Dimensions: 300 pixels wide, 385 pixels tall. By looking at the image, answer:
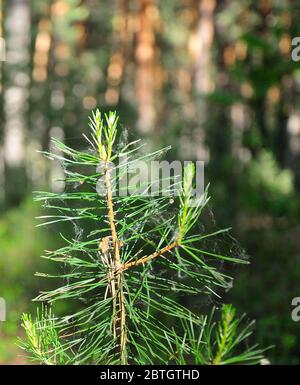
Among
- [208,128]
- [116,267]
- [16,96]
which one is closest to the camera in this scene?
[116,267]

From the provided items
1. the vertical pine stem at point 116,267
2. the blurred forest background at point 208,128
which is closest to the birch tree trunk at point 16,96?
the blurred forest background at point 208,128

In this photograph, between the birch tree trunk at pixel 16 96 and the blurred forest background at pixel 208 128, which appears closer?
the blurred forest background at pixel 208 128

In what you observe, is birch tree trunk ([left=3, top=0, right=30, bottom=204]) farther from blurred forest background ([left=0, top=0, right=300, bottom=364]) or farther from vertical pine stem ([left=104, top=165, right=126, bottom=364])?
vertical pine stem ([left=104, top=165, right=126, bottom=364])

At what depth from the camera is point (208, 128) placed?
39.9 ft

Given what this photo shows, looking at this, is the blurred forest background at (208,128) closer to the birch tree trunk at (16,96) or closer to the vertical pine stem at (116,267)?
the birch tree trunk at (16,96)

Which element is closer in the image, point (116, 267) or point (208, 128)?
point (116, 267)

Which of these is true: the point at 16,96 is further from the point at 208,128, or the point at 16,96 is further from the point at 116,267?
the point at 116,267

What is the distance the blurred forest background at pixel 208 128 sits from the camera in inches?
217

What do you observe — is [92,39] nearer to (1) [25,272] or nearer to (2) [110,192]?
(1) [25,272]

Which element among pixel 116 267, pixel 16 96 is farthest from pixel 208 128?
pixel 116 267

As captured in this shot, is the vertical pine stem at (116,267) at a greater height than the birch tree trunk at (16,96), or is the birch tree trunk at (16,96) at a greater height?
the birch tree trunk at (16,96)

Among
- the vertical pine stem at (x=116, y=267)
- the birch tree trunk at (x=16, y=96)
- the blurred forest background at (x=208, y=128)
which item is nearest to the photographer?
the vertical pine stem at (x=116, y=267)

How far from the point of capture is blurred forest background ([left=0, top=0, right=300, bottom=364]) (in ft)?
18.1

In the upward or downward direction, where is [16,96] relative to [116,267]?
upward
